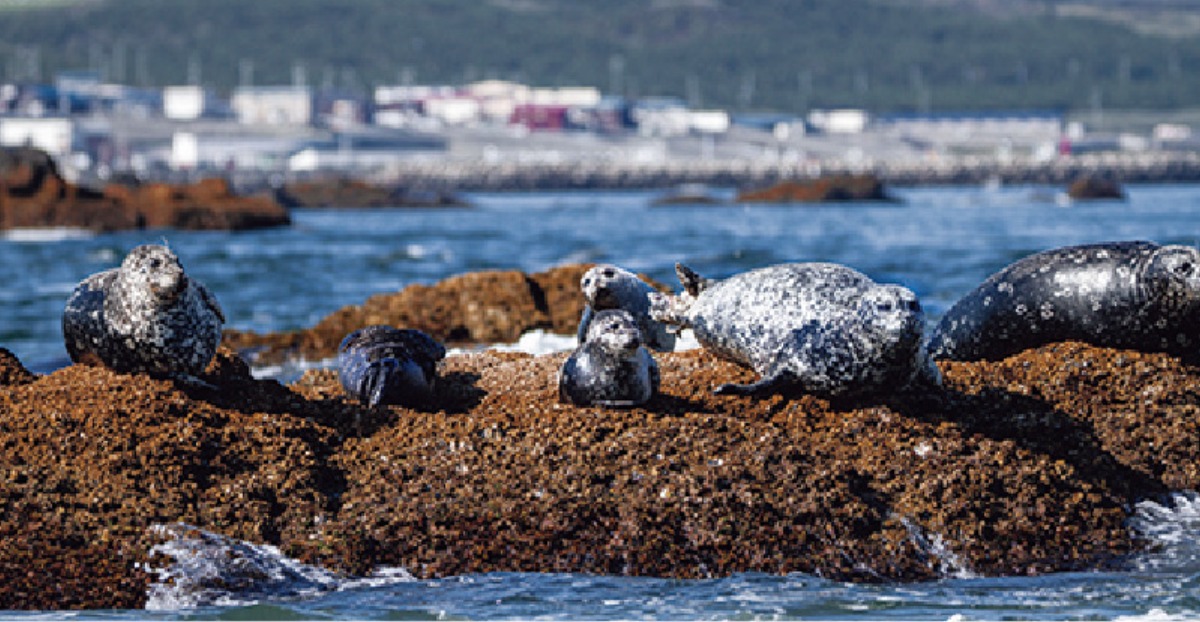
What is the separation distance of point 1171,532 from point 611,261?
22034mm

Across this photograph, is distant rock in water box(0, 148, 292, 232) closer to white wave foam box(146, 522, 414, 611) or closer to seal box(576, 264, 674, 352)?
seal box(576, 264, 674, 352)

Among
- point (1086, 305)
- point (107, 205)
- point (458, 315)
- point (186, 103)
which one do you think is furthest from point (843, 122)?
point (1086, 305)

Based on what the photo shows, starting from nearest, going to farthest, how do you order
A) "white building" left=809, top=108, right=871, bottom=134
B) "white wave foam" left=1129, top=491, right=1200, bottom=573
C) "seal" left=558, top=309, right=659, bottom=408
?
"white wave foam" left=1129, top=491, right=1200, bottom=573 → "seal" left=558, top=309, right=659, bottom=408 → "white building" left=809, top=108, right=871, bottom=134

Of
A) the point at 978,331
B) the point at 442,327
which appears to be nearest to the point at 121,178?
the point at 442,327

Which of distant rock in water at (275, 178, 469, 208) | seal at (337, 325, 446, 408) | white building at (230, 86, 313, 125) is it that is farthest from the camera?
white building at (230, 86, 313, 125)

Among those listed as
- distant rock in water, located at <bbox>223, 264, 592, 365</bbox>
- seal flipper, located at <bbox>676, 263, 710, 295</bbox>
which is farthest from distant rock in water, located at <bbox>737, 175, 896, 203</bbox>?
seal flipper, located at <bbox>676, 263, 710, 295</bbox>

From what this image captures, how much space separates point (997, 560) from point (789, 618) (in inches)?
43.5

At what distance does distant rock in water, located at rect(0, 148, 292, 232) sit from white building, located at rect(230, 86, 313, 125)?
105 m

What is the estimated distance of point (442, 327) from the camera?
14398mm

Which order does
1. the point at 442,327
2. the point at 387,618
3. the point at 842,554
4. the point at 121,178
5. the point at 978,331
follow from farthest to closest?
the point at 121,178
the point at 442,327
the point at 978,331
the point at 842,554
the point at 387,618

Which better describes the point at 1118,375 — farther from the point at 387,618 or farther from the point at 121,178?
the point at 121,178

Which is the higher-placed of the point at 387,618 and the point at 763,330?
the point at 763,330

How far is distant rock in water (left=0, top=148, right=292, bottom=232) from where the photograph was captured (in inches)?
1791

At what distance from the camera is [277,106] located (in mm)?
163125
